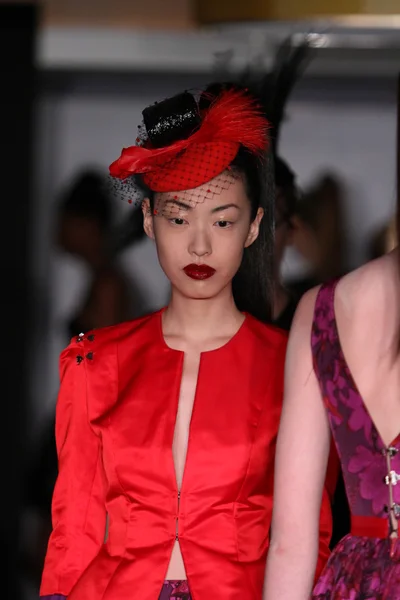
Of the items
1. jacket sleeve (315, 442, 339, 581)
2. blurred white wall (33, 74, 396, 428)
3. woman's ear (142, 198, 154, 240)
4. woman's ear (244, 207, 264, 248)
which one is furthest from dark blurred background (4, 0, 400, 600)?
jacket sleeve (315, 442, 339, 581)

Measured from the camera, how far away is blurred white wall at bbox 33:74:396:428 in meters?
3.22

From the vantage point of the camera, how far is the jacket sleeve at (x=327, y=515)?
6.70 feet

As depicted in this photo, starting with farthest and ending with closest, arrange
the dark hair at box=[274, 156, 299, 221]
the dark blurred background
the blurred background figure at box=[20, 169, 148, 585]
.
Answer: the blurred background figure at box=[20, 169, 148, 585] → the dark blurred background → the dark hair at box=[274, 156, 299, 221]

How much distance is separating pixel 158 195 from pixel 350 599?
0.87 m

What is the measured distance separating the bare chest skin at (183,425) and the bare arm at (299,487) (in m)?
0.26

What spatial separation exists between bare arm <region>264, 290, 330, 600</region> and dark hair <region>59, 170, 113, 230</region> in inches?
57.5

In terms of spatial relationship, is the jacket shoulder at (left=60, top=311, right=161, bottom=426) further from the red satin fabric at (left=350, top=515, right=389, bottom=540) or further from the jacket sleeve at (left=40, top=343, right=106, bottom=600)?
the red satin fabric at (left=350, top=515, right=389, bottom=540)

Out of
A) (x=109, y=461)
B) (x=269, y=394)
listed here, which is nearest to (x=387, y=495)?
(x=269, y=394)

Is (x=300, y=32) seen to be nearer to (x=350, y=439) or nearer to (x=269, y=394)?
(x=269, y=394)

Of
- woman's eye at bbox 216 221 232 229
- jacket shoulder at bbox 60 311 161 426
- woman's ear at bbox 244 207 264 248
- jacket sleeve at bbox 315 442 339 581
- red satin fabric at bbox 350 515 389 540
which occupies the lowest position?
jacket sleeve at bbox 315 442 339 581

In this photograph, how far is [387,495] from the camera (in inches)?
70.0

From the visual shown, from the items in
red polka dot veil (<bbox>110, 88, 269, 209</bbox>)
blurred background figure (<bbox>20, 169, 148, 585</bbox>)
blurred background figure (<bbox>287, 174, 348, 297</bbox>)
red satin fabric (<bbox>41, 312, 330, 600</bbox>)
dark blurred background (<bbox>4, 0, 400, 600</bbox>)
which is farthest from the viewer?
blurred background figure (<bbox>20, 169, 148, 585</bbox>)

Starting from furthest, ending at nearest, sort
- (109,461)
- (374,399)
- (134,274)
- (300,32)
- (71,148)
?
(71,148), (134,274), (300,32), (109,461), (374,399)

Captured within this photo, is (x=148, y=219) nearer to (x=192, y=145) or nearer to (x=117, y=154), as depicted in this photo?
(x=192, y=145)
